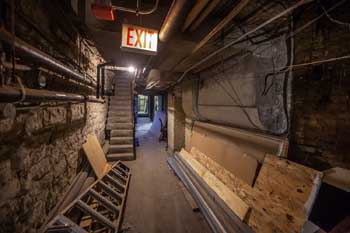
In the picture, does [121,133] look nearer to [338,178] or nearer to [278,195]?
[278,195]

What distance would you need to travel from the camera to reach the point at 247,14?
5.31 feet

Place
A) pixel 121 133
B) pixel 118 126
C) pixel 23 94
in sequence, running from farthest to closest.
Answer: pixel 118 126 < pixel 121 133 < pixel 23 94

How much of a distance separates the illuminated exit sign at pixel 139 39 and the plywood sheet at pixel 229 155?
1.72m

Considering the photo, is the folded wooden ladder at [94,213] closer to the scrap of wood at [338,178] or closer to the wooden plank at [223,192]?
the wooden plank at [223,192]

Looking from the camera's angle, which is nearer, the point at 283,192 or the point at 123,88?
the point at 283,192

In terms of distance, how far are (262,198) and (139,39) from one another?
84.3 inches

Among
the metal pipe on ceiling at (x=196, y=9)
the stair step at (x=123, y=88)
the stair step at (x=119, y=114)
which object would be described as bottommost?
the stair step at (x=119, y=114)

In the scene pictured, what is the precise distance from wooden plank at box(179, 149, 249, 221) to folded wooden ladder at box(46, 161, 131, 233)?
52.6 inches

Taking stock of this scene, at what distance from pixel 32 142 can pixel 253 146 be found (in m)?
2.28

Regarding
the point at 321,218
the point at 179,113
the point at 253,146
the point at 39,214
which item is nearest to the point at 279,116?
the point at 253,146

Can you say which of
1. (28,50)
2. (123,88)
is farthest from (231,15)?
(123,88)

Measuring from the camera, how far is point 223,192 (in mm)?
2135

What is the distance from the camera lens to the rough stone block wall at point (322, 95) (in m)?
1.23

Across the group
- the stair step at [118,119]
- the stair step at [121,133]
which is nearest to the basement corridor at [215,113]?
the stair step at [121,133]
